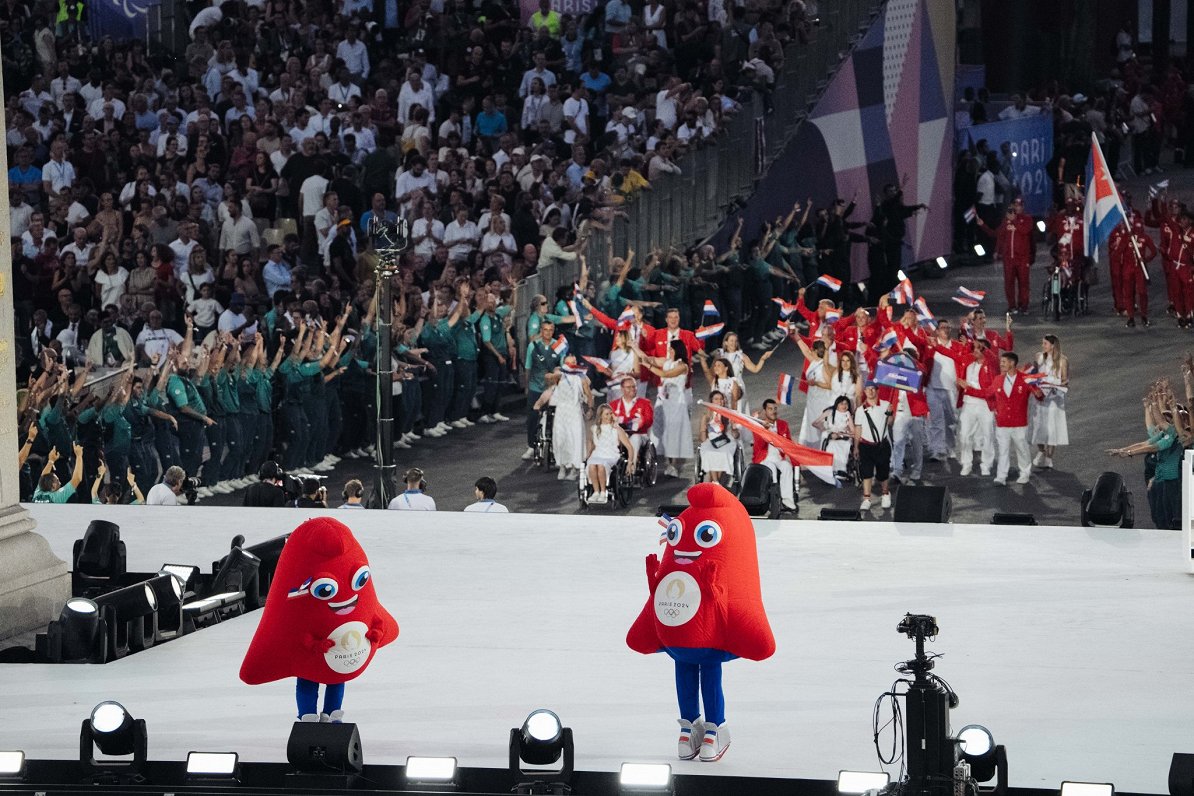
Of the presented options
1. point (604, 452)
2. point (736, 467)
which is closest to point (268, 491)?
point (604, 452)

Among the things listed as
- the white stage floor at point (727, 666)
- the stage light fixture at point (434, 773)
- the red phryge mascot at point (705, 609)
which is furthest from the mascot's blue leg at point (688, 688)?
the stage light fixture at point (434, 773)

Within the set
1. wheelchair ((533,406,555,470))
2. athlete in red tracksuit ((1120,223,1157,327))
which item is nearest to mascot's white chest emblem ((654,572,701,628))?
wheelchair ((533,406,555,470))

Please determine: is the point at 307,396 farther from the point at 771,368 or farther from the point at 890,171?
the point at 890,171

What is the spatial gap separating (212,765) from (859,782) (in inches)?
106

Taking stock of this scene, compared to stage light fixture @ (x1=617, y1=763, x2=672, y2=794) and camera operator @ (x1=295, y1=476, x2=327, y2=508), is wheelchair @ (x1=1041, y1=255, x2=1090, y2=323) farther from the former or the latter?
stage light fixture @ (x1=617, y1=763, x2=672, y2=794)

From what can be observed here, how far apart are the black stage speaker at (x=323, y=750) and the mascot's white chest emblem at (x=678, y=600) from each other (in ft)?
4.67

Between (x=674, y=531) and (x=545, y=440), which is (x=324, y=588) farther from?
(x=545, y=440)

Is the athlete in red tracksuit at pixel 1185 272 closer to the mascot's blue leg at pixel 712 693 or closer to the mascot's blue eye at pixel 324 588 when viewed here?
the mascot's blue leg at pixel 712 693

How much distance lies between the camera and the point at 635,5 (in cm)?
2861

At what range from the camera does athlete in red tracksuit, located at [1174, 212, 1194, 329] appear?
2617cm

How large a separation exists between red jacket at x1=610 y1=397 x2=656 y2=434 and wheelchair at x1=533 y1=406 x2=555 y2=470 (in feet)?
4.66

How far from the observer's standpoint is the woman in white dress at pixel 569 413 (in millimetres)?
21844

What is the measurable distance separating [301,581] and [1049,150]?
22318 mm

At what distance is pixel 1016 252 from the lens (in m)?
27.3
